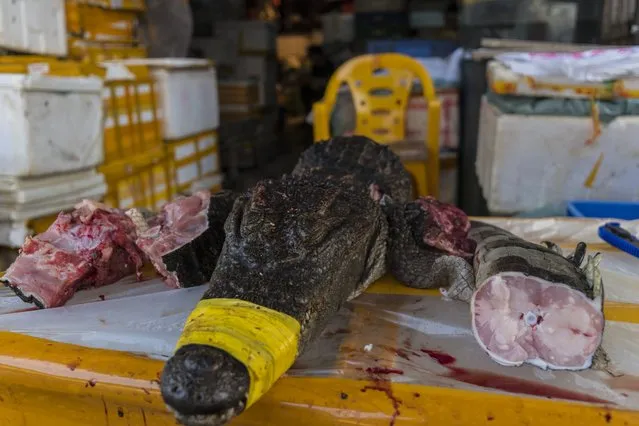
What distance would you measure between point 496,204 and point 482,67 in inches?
40.3

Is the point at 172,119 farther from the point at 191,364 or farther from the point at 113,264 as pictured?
the point at 191,364

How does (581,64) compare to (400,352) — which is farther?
(581,64)

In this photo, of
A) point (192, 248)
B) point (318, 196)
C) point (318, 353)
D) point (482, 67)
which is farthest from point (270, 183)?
point (482, 67)

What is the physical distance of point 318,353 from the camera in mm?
1140

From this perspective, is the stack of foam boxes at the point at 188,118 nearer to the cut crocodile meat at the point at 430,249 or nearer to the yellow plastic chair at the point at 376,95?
the yellow plastic chair at the point at 376,95

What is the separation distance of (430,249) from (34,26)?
2636 mm

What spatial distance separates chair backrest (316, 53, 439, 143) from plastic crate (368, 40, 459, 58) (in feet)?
4.75

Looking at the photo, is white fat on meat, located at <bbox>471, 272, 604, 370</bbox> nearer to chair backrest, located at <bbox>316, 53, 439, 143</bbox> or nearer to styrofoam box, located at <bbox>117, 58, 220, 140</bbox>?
chair backrest, located at <bbox>316, 53, 439, 143</bbox>

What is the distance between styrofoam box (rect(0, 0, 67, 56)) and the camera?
116 inches

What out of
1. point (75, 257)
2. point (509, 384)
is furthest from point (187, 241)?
point (509, 384)

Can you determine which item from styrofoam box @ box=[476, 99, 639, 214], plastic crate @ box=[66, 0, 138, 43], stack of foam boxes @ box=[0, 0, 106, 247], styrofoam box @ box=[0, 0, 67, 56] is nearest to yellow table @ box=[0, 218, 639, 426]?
styrofoam box @ box=[476, 99, 639, 214]

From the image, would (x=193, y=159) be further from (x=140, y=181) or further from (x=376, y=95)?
(x=376, y=95)

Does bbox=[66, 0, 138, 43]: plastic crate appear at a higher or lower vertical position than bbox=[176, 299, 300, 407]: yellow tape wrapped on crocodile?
higher

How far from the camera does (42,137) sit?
2.43m
